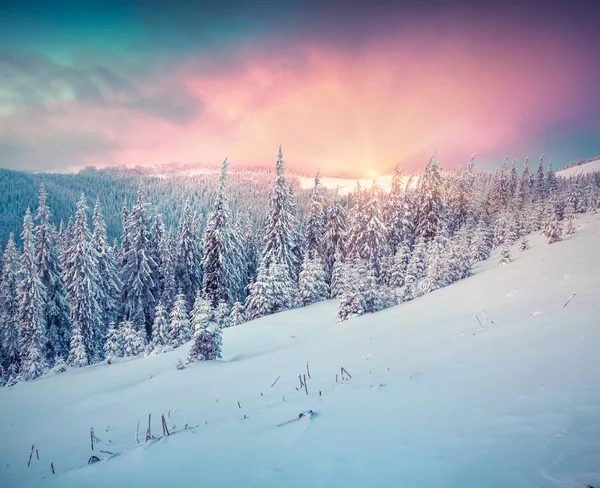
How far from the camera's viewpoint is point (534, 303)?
9375 mm

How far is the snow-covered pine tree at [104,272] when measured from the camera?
111ft

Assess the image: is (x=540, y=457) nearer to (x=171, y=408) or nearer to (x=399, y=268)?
(x=171, y=408)

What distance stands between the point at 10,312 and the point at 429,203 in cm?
5311

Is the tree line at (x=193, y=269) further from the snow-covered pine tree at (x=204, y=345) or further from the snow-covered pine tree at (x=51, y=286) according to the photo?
the snow-covered pine tree at (x=204, y=345)

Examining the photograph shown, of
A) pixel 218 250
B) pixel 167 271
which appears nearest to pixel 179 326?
pixel 218 250

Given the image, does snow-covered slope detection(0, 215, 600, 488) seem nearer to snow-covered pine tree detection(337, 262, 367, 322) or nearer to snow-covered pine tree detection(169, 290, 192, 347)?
snow-covered pine tree detection(337, 262, 367, 322)

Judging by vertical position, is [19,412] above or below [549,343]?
below

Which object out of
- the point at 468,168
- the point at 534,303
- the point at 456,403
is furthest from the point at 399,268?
the point at 468,168

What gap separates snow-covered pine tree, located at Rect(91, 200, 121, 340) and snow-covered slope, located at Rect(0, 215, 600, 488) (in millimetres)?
26292

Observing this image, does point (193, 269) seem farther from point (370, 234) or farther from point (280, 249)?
point (370, 234)

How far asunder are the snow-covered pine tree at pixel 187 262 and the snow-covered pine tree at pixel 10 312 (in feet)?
52.7

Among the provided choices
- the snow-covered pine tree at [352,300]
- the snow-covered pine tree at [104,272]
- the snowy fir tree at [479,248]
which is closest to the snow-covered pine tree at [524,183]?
the snowy fir tree at [479,248]

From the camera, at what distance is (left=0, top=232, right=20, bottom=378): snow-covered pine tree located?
1264 inches

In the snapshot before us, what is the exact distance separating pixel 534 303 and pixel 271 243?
2924 centimetres
